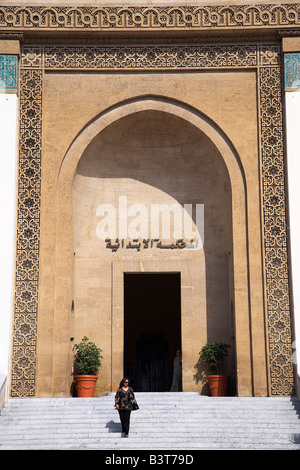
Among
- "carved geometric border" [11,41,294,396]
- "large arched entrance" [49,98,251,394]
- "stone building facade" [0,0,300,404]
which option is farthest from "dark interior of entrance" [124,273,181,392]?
"carved geometric border" [11,41,294,396]

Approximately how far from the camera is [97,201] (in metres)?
15.4

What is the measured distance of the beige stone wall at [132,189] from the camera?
1388 cm

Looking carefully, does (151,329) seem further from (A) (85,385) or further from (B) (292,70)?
(B) (292,70)

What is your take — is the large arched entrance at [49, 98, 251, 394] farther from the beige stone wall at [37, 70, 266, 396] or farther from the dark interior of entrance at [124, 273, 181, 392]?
the dark interior of entrance at [124, 273, 181, 392]

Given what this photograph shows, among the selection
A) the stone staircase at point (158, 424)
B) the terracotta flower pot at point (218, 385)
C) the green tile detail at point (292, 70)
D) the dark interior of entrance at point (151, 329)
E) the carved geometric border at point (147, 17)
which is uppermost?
the carved geometric border at point (147, 17)

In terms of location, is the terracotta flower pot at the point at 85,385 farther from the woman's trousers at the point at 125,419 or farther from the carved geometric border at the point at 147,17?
the carved geometric border at the point at 147,17

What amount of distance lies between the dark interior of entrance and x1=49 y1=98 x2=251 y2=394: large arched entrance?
2.42 metres

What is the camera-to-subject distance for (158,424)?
38.9 ft

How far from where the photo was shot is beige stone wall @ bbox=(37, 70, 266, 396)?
13875 millimetres

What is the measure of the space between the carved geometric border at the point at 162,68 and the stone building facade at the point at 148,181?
0.02 meters

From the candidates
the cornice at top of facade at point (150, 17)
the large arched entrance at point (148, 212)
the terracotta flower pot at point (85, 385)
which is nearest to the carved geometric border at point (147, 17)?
the cornice at top of facade at point (150, 17)

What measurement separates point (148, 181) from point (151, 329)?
4140 millimetres

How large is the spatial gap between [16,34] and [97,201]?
135 inches

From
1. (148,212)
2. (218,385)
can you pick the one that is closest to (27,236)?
(148,212)
